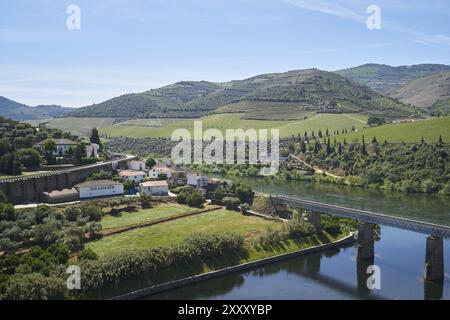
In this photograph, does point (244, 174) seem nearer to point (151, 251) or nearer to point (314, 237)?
point (314, 237)

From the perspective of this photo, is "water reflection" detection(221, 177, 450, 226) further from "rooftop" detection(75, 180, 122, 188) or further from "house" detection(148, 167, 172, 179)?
"rooftop" detection(75, 180, 122, 188)

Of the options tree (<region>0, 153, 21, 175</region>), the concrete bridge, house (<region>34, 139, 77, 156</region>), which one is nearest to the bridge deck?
the concrete bridge

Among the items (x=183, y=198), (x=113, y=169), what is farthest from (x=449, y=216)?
(x=113, y=169)

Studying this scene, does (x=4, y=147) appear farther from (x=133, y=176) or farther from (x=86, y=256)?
(x=86, y=256)
